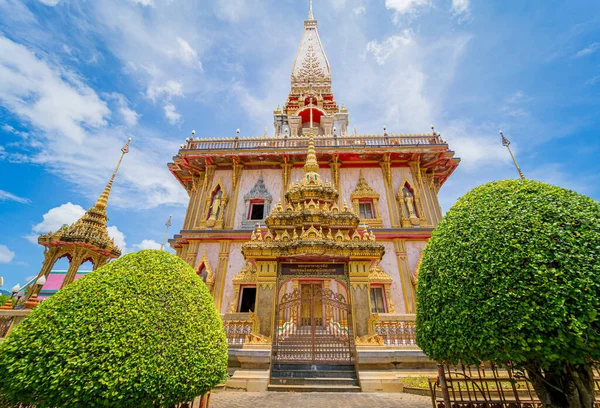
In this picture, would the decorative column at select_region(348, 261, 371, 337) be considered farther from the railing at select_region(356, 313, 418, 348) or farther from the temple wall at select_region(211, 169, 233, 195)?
the temple wall at select_region(211, 169, 233, 195)

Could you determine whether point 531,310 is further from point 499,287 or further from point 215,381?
point 215,381

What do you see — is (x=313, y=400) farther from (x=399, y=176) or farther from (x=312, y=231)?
(x=399, y=176)

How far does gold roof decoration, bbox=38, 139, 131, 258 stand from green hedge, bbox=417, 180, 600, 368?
64.4 ft

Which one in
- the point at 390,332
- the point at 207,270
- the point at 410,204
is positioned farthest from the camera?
the point at 410,204

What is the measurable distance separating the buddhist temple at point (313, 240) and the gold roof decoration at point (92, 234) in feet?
17.4

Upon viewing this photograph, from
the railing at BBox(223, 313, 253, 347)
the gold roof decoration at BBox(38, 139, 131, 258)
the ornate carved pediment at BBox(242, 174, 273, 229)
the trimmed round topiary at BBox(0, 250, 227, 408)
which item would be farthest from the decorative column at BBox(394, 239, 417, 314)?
the gold roof decoration at BBox(38, 139, 131, 258)

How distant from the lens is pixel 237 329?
8352 mm

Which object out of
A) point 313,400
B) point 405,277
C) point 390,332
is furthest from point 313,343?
point 405,277

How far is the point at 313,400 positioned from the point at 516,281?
4.97 meters

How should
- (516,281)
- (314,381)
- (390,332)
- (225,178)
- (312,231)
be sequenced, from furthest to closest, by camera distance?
(225,178), (312,231), (390,332), (314,381), (516,281)

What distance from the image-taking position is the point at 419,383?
261 inches

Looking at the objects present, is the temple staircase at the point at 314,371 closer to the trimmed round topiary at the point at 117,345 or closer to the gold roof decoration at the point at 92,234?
the trimmed round topiary at the point at 117,345

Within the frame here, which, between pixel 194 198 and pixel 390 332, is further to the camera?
pixel 194 198

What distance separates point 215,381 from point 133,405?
3.91ft
